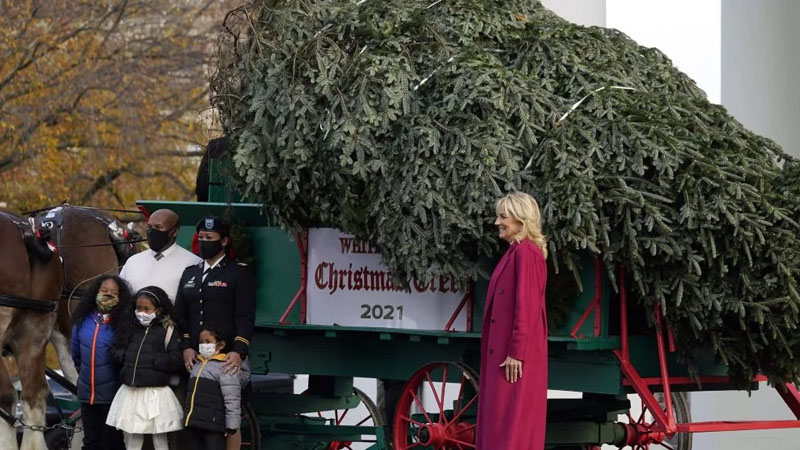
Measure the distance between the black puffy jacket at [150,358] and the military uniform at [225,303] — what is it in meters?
0.10

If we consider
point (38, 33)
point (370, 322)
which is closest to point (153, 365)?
point (370, 322)

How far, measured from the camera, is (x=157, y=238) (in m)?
8.40

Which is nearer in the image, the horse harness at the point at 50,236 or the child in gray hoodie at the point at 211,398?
the child in gray hoodie at the point at 211,398

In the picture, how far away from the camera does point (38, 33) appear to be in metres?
18.2

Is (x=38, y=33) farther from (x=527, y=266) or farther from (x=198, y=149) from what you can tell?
(x=527, y=266)

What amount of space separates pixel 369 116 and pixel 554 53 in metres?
1.14

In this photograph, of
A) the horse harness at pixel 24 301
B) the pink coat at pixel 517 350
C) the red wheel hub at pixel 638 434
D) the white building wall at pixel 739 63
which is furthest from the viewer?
the white building wall at pixel 739 63

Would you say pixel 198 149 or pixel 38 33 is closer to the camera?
pixel 38 33

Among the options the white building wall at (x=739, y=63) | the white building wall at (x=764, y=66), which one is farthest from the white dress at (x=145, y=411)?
the white building wall at (x=764, y=66)

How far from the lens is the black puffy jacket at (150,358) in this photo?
26.6ft

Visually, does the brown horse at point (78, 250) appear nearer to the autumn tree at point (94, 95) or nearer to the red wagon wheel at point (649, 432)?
the red wagon wheel at point (649, 432)

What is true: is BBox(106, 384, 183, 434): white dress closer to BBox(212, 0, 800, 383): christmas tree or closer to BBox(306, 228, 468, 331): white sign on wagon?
BBox(306, 228, 468, 331): white sign on wagon

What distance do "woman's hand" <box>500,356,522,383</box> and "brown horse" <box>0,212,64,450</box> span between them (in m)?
3.95

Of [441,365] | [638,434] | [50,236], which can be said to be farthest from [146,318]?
[638,434]
